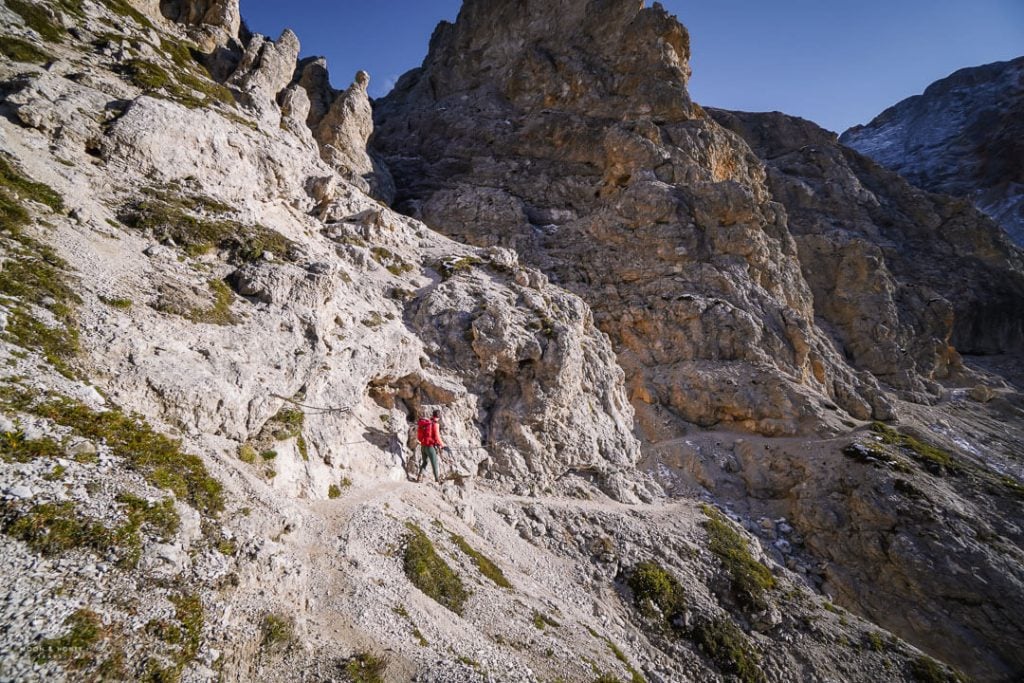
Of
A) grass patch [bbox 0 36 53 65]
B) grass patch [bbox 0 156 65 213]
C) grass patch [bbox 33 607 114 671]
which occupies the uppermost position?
grass patch [bbox 0 36 53 65]

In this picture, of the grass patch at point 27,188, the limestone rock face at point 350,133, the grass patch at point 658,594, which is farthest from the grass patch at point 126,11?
the grass patch at point 658,594

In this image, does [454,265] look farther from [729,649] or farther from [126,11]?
[126,11]

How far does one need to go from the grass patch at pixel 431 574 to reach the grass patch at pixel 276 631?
4.71 m

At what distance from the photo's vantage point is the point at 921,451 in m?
36.4

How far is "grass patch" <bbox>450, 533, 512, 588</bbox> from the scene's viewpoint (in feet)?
55.2

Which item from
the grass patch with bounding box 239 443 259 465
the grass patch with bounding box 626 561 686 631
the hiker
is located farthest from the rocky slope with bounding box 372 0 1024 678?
the grass patch with bounding box 239 443 259 465

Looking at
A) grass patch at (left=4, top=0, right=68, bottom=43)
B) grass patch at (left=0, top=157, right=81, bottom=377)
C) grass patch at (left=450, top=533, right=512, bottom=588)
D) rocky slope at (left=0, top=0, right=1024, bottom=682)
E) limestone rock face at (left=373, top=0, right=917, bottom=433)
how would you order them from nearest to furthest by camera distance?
rocky slope at (left=0, top=0, right=1024, bottom=682) → grass patch at (left=0, top=157, right=81, bottom=377) → grass patch at (left=450, top=533, right=512, bottom=588) → grass patch at (left=4, top=0, right=68, bottom=43) → limestone rock face at (left=373, top=0, right=917, bottom=433)

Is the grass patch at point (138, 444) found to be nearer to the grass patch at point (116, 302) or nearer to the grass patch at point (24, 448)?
the grass patch at point (24, 448)

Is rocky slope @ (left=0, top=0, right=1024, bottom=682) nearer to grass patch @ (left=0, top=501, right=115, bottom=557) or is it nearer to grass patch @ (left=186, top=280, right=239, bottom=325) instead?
grass patch @ (left=0, top=501, right=115, bottom=557)

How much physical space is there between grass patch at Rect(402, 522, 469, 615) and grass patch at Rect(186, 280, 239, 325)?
36.7 feet

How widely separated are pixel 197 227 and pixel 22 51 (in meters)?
13.9

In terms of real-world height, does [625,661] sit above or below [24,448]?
below

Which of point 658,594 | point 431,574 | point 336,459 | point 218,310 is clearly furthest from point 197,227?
point 658,594

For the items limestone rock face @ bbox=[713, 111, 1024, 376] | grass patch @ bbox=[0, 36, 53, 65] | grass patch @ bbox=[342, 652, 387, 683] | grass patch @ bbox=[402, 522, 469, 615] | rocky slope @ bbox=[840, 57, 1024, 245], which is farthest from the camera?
rocky slope @ bbox=[840, 57, 1024, 245]
